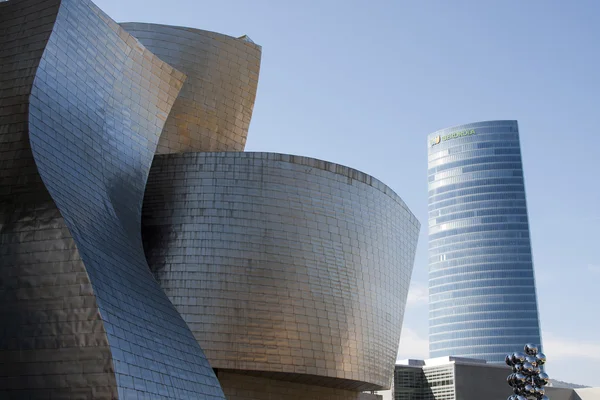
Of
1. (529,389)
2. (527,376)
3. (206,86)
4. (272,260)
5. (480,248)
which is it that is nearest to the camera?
(529,389)

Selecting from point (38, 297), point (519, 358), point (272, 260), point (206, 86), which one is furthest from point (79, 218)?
point (206, 86)

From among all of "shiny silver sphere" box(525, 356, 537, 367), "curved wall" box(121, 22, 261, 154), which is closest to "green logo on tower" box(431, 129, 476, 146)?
"curved wall" box(121, 22, 261, 154)

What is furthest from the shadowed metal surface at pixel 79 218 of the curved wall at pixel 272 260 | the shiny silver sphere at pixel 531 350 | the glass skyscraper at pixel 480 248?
the glass skyscraper at pixel 480 248

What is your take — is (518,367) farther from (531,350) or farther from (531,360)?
(531,350)

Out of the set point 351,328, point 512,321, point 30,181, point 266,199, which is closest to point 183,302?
point 266,199

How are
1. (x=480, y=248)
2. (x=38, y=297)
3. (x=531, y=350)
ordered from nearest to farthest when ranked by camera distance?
(x=38, y=297), (x=531, y=350), (x=480, y=248)

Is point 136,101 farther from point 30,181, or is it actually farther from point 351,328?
point 351,328

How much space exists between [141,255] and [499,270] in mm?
95878

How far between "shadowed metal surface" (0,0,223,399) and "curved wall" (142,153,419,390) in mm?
3079

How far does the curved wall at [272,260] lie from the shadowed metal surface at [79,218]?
308 cm

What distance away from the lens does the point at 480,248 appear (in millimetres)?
111562

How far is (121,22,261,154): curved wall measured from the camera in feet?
93.6

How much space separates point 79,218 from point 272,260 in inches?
341

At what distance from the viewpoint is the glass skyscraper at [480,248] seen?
349ft
